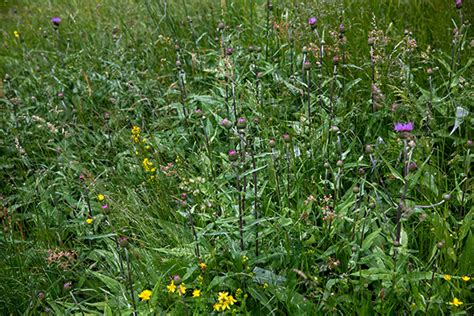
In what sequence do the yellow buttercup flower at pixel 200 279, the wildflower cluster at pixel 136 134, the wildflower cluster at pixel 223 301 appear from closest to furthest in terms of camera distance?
the wildflower cluster at pixel 223 301
the yellow buttercup flower at pixel 200 279
the wildflower cluster at pixel 136 134

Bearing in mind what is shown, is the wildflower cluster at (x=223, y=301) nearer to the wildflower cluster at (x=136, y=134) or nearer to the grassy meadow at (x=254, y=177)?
the grassy meadow at (x=254, y=177)

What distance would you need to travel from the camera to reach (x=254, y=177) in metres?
1.83

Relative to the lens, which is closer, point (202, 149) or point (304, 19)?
point (202, 149)

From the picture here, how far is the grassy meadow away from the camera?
1.76 meters

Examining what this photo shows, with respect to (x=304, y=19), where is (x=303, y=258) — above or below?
below

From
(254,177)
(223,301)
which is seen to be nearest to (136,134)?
(254,177)

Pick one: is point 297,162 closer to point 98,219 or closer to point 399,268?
point 399,268

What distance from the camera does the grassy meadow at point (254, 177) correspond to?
176 cm

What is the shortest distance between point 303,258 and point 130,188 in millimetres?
1007

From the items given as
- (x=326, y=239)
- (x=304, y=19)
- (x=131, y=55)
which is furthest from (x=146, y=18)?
(x=326, y=239)

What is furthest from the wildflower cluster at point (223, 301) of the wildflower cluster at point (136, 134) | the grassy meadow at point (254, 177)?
the wildflower cluster at point (136, 134)

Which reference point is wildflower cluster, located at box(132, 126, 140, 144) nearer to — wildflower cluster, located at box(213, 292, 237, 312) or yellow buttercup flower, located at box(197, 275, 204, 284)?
yellow buttercup flower, located at box(197, 275, 204, 284)

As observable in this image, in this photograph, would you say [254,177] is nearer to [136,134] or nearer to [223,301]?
[223,301]

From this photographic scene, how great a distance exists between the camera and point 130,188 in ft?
8.13
